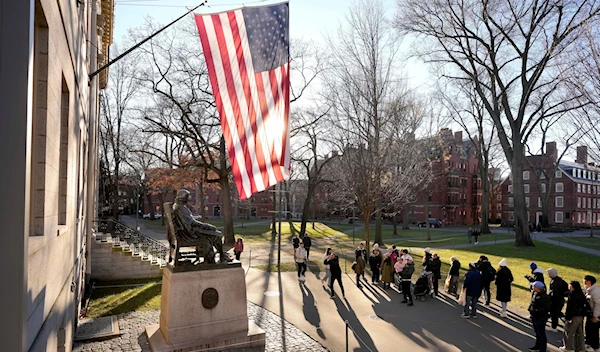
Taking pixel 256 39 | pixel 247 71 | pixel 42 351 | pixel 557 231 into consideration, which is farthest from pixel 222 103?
pixel 557 231

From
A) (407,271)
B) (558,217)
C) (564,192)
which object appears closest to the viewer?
(407,271)

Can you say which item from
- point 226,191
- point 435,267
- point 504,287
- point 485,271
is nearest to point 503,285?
point 504,287

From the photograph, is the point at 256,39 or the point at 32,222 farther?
the point at 256,39

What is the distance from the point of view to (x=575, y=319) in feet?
29.9

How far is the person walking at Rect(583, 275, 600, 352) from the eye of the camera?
30.3 feet

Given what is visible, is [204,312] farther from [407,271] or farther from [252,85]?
[407,271]

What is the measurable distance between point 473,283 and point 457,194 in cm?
6190

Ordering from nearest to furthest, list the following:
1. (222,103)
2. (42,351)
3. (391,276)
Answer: (42,351) < (222,103) < (391,276)

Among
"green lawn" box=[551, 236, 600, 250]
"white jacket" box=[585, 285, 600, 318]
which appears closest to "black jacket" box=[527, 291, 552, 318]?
"white jacket" box=[585, 285, 600, 318]

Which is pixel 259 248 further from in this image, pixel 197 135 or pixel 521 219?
pixel 521 219

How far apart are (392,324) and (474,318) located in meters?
2.88

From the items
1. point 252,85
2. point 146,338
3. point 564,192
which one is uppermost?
point 252,85

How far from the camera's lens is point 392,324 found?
11.4m

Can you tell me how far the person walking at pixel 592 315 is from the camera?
9242 millimetres
